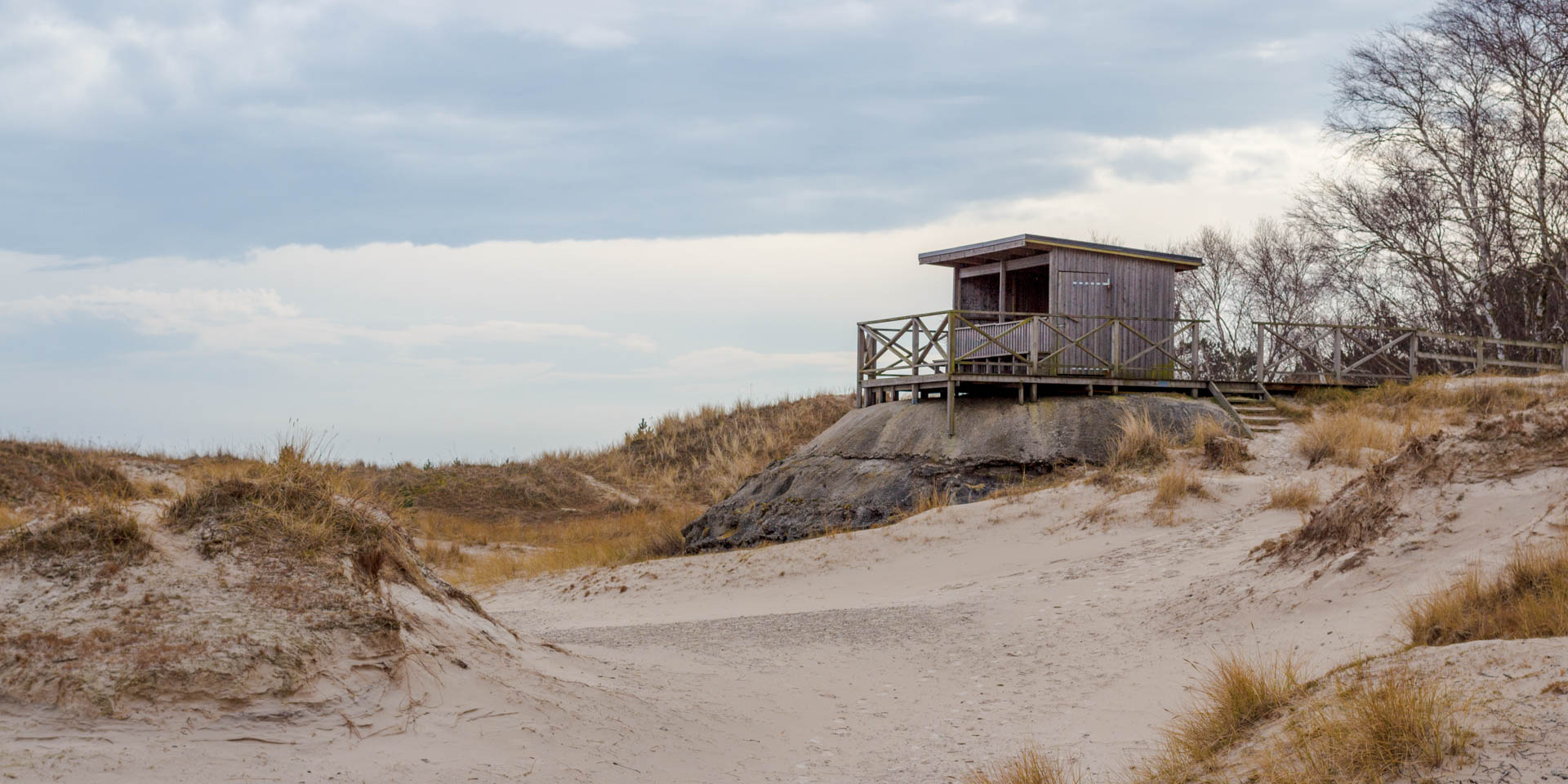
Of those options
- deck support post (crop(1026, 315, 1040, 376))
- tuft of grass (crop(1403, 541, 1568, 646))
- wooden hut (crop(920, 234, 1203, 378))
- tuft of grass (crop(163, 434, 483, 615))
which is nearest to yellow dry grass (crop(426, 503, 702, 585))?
wooden hut (crop(920, 234, 1203, 378))

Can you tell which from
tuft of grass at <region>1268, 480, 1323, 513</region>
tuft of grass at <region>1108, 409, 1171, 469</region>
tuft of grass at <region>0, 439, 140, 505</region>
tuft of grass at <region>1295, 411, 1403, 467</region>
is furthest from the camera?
tuft of grass at <region>0, 439, 140, 505</region>

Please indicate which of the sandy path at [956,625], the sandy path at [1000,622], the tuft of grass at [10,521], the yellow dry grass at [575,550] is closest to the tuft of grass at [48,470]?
the yellow dry grass at [575,550]

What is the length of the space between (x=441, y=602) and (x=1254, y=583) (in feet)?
21.9

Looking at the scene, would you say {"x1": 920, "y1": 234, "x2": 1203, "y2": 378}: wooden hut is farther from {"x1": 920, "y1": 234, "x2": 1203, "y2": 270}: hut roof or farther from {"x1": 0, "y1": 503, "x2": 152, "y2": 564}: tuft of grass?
{"x1": 0, "y1": 503, "x2": 152, "y2": 564}: tuft of grass

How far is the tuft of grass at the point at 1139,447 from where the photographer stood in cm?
1636

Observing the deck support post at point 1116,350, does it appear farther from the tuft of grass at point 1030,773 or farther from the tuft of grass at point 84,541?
the tuft of grass at point 84,541

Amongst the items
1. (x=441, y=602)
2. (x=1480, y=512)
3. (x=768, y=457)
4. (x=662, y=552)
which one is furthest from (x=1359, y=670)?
(x=768, y=457)

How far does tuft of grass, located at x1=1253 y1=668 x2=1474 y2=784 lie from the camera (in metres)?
4.16

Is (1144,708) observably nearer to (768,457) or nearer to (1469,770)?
(1469,770)

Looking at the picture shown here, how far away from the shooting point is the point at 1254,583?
8.94 metres

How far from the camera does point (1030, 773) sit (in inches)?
197

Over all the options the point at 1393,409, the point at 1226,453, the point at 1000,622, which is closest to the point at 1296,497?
the point at 1226,453

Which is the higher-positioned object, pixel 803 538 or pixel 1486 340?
pixel 1486 340

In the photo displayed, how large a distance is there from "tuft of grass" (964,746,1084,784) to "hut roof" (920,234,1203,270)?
16123mm
